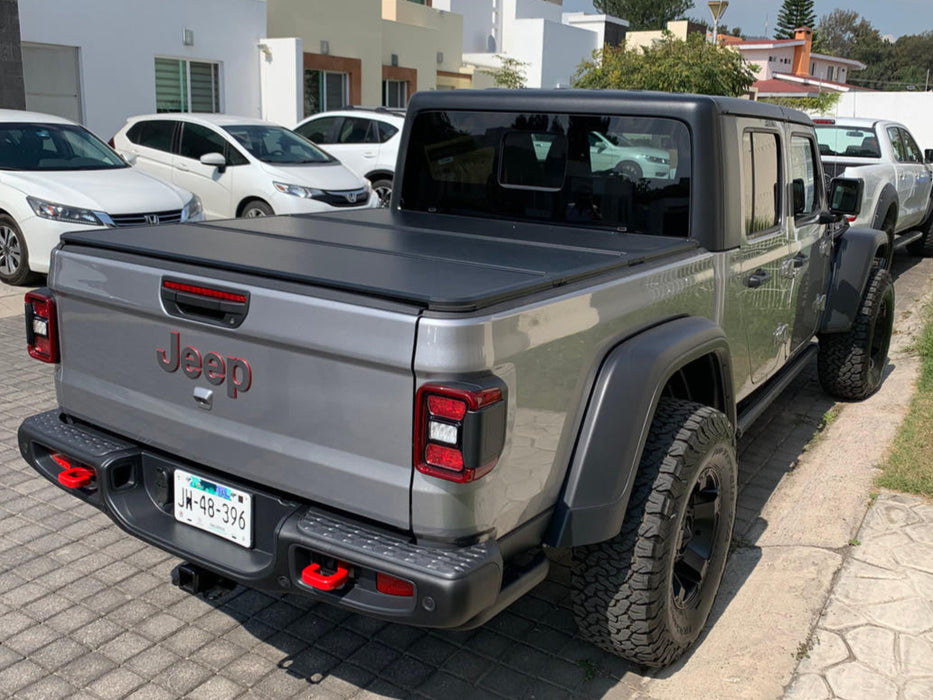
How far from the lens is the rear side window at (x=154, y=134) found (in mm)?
11938

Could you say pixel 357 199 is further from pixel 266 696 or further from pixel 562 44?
pixel 562 44

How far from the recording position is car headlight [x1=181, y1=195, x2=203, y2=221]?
30.7 ft

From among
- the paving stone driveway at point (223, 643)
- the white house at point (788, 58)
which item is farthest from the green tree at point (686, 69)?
the white house at point (788, 58)

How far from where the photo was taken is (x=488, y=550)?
254 centimetres

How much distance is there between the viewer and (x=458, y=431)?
2.39 m

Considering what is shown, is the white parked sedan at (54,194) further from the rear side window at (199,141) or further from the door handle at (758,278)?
the door handle at (758,278)

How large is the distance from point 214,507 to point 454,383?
3.37ft

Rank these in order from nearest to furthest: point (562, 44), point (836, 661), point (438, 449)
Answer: point (438, 449)
point (836, 661)
point (562, 44)

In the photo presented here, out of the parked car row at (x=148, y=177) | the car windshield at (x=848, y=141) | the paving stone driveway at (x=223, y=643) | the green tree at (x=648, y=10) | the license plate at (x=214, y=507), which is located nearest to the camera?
the license plate at (x=214, y=507)

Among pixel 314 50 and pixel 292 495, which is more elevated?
pixel 314 50

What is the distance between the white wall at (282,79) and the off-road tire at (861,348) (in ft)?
44.1

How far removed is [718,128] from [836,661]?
211cm

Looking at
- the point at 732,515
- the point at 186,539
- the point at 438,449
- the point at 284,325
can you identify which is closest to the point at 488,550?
the point at 438,449

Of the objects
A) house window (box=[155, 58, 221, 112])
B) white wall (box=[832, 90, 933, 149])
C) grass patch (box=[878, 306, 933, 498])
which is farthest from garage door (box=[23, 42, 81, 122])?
white wall (box=[832, 90, 933, 149])
